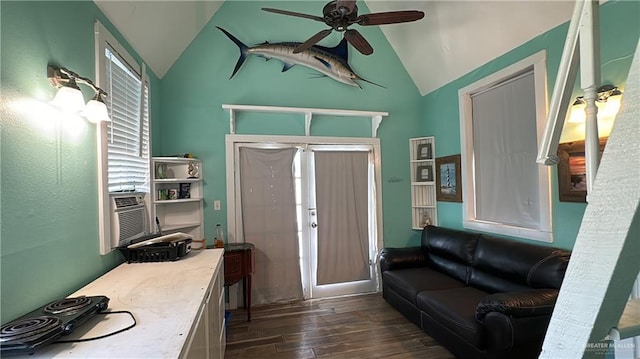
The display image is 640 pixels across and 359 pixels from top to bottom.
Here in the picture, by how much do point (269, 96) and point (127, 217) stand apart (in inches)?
84.5

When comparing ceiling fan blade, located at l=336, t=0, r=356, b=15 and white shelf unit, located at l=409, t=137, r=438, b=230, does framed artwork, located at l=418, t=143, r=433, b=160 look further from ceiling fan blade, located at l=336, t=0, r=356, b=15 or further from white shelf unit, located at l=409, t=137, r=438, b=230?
ceiling fan blade, located at l=336, t=0, r=356, b=15

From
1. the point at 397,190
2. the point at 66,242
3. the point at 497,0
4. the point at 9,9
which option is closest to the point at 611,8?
the point at 497,0

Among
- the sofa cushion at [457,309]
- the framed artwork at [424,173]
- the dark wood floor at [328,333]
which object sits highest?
the framed artwork at [424,173]

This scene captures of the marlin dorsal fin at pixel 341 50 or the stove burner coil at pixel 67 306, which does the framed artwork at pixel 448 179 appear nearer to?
the marlin dorsal fin at pixel 341 50

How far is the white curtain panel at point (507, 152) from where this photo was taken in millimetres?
2667

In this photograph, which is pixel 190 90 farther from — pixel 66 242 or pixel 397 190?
pixel 397 190

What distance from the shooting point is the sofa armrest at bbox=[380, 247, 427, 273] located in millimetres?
3381

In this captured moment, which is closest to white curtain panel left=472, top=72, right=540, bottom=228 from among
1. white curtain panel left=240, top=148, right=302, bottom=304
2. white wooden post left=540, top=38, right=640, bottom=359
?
white curtain panel left=240, top=148, right=302, bottom=304

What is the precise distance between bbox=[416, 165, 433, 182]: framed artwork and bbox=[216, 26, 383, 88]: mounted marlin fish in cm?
149

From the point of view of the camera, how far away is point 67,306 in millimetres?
1210

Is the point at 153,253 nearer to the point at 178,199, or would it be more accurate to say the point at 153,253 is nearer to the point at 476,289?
the point at 178,199

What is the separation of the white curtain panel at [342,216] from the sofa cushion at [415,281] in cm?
55

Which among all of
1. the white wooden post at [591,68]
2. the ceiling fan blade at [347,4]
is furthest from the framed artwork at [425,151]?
the white wooden post at [591,68]

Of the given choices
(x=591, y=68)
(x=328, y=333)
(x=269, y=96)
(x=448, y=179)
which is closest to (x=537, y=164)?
(x=448, y=179)
